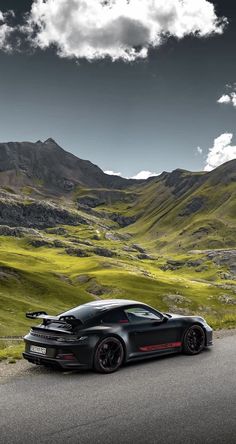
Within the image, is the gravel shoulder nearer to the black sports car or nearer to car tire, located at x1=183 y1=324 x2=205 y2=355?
the black sports car

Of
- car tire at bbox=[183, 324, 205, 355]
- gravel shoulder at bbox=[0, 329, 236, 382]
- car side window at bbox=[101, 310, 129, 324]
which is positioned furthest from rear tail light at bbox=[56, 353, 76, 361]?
car tire at bbox=[183, 324, 205, 355]

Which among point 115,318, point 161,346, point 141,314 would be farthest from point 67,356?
point 161,346

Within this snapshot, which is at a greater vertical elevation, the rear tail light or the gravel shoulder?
the rear tail light

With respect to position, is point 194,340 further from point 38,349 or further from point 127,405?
point 127,405

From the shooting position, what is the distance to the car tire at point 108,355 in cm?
1363

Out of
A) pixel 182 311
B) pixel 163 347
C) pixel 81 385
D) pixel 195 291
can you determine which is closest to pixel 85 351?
pixel 81 385

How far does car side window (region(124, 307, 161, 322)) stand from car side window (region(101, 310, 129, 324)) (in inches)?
8.8

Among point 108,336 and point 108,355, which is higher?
point 108,336

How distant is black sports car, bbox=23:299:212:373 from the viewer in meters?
13.4

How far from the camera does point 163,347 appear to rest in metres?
15.5

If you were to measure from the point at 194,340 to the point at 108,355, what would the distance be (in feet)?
13.3

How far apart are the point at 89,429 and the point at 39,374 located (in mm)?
5015

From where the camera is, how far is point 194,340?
1652 cm

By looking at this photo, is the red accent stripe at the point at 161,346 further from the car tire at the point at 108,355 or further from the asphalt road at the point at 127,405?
the car tire at the point at 108,355
